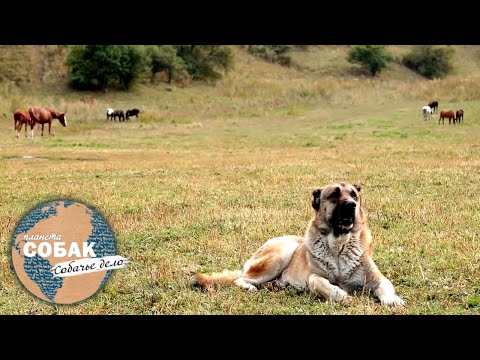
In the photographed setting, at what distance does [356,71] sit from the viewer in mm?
82000

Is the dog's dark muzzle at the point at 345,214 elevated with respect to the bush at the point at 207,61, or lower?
lower

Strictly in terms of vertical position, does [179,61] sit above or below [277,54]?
below

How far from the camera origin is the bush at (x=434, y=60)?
8356cm

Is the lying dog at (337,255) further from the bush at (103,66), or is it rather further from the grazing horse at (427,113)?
the bush at (103,66)

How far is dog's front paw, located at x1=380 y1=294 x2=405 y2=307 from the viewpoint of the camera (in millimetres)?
6250

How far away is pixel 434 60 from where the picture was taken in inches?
3317

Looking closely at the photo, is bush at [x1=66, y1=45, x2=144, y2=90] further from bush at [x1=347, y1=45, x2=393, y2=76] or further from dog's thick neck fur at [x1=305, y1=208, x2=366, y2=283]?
dog's thick neck fur at [x1=305, y1=208, x2=366, y2=283]

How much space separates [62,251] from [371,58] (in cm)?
7870

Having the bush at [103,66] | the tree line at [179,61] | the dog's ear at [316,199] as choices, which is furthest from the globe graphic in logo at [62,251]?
the tree line at [179,61]

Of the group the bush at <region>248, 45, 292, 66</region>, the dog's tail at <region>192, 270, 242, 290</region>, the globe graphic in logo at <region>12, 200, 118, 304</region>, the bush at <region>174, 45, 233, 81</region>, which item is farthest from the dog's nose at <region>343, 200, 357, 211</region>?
the bush at <region>248, 45, 292, 66</region>

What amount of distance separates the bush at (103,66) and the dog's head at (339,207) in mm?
54968

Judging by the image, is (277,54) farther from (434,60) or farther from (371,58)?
(434,60)

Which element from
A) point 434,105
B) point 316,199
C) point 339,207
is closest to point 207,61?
point 434,105

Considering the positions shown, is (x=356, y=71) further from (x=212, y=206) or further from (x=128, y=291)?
(x=128, y=291)
